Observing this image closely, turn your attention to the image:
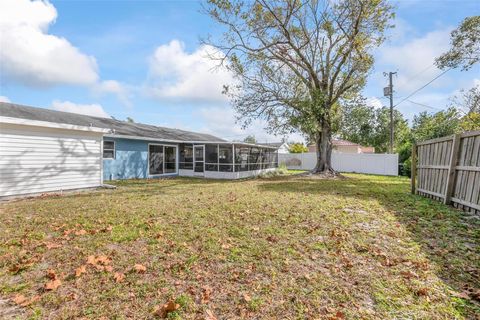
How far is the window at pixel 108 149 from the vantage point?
13484mm

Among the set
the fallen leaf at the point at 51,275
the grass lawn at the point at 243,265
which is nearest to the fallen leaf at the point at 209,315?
the grass lawn at the point at 243,265

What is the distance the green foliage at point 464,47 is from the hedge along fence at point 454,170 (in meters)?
7.97

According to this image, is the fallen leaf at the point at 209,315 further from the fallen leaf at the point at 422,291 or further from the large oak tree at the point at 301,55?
the large oak tree at the point at 301,55

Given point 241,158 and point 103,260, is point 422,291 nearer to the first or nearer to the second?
point 103,260

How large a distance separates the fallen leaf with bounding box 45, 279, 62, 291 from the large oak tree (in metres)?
13.0

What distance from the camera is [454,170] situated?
236 inches

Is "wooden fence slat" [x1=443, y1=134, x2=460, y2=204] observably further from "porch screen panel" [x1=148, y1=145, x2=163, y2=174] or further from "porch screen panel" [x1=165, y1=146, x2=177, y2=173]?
"porch screen panel" [x1=165, y1=146, x2=177, y2=173]

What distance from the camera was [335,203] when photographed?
6.81 m

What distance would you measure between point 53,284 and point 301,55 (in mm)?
14804

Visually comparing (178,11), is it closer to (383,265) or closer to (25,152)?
(25,152)

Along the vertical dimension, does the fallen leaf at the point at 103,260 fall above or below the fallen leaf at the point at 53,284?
above

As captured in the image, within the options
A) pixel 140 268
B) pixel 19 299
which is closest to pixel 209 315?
pixel 140 268

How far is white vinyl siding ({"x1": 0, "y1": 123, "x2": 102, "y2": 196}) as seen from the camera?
8.08 metres

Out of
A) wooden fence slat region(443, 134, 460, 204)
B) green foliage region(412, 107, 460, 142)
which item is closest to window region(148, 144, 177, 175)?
wooden fence slat region(443, 134, 460, 204)
